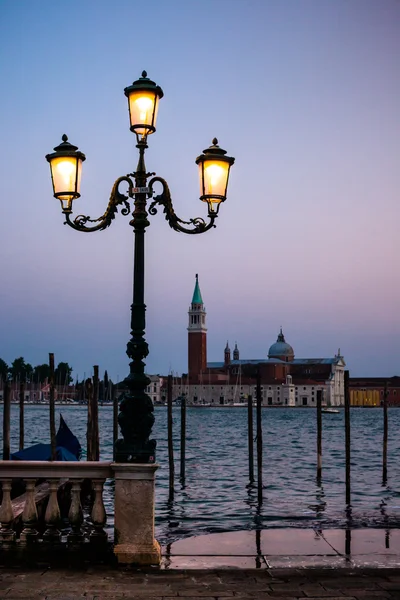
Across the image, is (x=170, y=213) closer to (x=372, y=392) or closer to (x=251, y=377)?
(x=251, y=377)

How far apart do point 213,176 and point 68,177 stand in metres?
1.39

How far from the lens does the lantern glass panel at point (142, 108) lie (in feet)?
24.1

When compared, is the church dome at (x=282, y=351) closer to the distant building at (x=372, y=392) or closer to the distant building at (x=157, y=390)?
the distant building at (x=372, y=392)

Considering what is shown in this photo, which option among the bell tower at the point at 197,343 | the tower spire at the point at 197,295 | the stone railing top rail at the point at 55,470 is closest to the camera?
the stone railing top rail at the point at 55,470

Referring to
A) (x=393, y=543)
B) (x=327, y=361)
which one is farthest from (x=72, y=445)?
(x=327, y=361)

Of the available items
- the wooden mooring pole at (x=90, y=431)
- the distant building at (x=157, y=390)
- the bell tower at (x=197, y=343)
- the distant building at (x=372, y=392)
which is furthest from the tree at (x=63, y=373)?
the wooden mooring pole at (x=90, y=431)

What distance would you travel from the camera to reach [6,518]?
729 cm

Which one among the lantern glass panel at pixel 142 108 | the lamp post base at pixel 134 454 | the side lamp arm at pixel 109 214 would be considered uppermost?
the lantern glass panel at pixel 142 108

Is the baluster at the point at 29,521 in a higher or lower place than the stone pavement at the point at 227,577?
higher

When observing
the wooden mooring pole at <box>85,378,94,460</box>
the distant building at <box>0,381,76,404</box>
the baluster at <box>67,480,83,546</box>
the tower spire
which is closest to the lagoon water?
the wooden mooring pole at <box>85,378,94,460</box>

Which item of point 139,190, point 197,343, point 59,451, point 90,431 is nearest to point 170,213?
point 139,190

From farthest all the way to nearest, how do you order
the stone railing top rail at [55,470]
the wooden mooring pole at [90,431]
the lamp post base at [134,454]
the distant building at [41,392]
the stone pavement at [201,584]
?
the distant building at [41,392] → the wooden mooring pole at [90,431] → the stone railing top rail at [55,470] → the lamp post base at [134,454] → the stone pavement at [201,584]

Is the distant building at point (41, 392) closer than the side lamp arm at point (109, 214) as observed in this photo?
No

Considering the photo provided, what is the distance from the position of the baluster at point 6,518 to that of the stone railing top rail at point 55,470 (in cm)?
11
